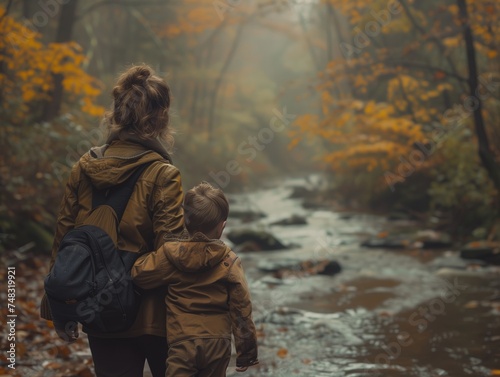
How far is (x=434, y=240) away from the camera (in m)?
13.0

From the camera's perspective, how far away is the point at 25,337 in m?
6.00

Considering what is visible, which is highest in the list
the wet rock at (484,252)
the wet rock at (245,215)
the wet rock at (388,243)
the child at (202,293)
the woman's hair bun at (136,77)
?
the woman's hair bun at (136,77)

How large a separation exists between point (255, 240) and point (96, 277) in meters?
11.7

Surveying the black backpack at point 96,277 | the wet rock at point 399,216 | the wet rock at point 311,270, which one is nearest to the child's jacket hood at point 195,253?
the black backpack at point 96,277

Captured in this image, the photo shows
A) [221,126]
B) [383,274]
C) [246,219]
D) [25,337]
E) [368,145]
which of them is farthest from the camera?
[221,126]

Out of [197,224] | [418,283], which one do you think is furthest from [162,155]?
[418,283]

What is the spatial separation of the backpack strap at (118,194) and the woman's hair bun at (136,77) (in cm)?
37

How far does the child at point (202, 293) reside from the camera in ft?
9.10

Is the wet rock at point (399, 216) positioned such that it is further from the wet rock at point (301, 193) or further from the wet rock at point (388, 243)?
the wet rock at point (301, 193)

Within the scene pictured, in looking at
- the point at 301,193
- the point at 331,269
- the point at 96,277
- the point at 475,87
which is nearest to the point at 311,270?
the point at 331,269

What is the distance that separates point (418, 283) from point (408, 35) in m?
13.6

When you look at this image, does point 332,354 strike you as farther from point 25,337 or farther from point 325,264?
point 325,264

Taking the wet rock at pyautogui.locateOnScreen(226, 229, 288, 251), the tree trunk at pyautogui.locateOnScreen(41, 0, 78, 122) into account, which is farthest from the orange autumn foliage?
the wet rock at pyautogui.locateOnScreen(226, 229, 288, 251)

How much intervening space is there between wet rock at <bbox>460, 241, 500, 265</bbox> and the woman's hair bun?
920 centimetres
